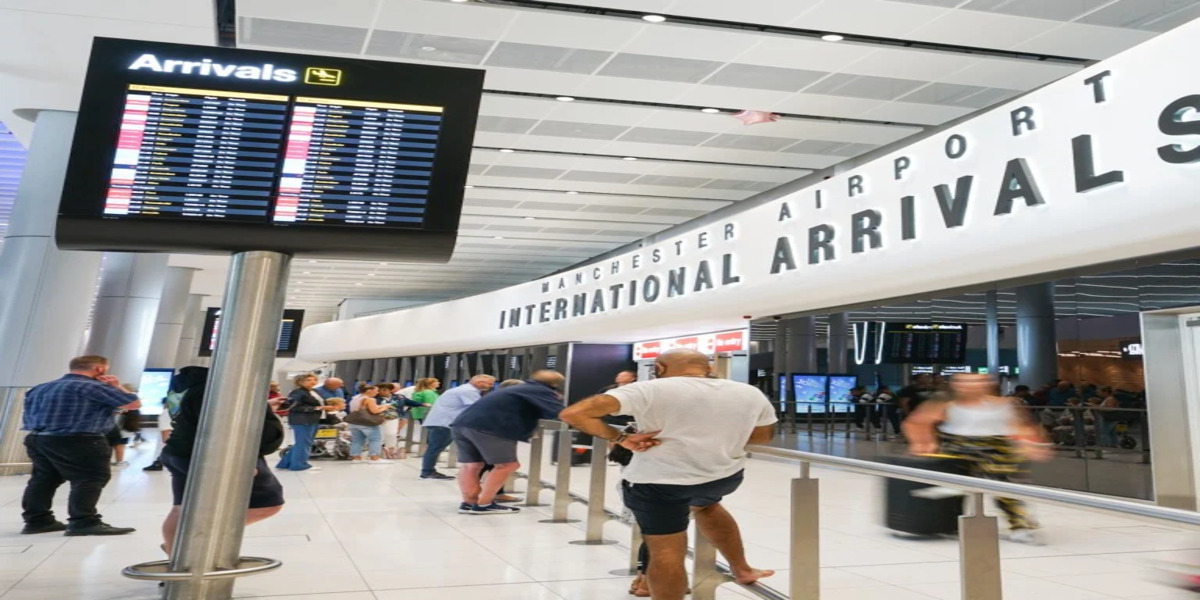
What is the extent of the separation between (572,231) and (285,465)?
27.2 feet

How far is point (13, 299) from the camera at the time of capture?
26.7 ft

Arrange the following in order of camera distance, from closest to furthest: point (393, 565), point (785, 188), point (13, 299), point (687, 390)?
point (687, 390) → point (393, 565) → point (13, 299) → point (785, 188)

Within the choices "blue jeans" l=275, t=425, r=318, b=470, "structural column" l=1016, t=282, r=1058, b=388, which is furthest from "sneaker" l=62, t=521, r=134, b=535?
"structural column" l=1016, t=282, r=1058, b=388

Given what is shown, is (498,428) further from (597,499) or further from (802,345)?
Result: (802,345)

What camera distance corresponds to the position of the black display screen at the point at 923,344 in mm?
9102

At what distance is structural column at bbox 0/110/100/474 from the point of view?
806 cm

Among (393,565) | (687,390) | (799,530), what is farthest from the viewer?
(393,565)

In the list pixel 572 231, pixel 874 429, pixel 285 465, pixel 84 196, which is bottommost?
pixel 285 465

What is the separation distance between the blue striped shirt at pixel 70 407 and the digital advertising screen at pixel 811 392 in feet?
28.4

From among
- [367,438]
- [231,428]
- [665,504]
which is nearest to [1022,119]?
[665,504]

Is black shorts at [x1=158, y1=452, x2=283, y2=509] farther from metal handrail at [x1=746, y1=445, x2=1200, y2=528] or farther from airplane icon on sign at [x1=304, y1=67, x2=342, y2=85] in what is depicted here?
metal handrail at [x1=746, y1=445, x2=1200, y2=528]

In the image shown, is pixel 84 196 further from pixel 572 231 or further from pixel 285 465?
pixel 572 231

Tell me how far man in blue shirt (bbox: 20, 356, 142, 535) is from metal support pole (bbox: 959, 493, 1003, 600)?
5214 mm

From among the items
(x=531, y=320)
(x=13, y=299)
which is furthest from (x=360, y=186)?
(x=531, y=320)
